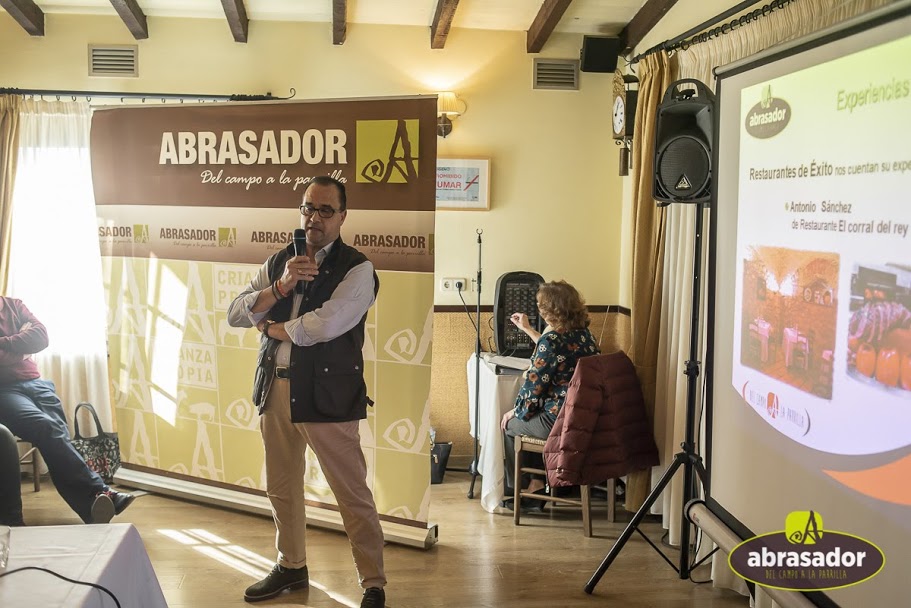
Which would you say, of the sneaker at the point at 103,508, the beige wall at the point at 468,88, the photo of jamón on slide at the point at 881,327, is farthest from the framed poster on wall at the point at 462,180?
the photo of jamón on slide at the point at 881,327

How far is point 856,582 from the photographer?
6.15ft

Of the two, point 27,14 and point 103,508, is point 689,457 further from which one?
point 27,14

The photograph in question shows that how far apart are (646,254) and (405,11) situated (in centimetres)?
197

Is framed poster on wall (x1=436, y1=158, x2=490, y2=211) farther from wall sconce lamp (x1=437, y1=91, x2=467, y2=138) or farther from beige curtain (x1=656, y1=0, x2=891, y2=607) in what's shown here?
beige curtain (x1=656, y1=0, x2=891, y2=607)

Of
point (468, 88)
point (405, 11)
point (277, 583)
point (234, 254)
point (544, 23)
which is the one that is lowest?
point (277, 583)

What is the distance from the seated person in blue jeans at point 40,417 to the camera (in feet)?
12.4

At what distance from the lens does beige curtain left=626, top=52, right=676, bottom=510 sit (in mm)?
3922

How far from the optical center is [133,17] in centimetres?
436

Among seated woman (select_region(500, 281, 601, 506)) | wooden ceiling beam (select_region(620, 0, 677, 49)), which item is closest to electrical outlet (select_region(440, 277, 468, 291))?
seated woman (select_region(500, 281, 601, 506))

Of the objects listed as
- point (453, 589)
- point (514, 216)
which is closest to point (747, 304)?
point (453, 589)

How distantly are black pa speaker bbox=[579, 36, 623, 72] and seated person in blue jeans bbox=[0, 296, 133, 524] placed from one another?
3372 millimetres

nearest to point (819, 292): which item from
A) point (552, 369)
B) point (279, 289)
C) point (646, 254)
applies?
point (279, 289)

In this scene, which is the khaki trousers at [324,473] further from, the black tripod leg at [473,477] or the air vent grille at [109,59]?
the air vent grille at [109,59]

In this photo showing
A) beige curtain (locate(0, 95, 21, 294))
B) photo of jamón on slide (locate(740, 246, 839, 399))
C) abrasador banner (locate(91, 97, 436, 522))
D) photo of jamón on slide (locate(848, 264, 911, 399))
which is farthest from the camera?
beige curtain (locate(0, 95, 21, 294))
